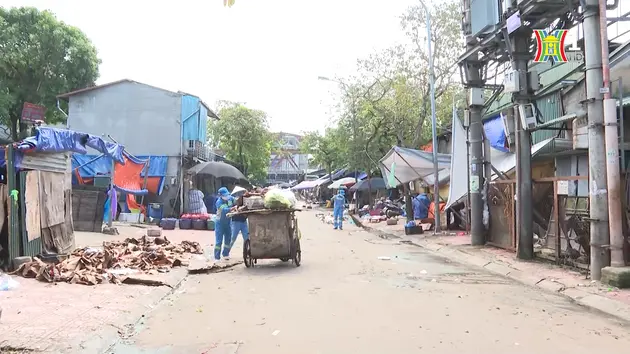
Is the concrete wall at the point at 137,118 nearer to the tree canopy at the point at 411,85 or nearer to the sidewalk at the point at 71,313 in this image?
the tree canopy at the point at 411,85

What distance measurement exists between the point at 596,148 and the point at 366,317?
5651 millimetres

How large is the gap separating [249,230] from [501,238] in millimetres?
7555

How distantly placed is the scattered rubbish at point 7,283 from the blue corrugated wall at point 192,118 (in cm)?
2019

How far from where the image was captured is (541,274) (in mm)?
10484

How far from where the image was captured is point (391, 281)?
9.76 metres

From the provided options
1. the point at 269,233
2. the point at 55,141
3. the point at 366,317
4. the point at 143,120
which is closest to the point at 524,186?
the point at 269,233

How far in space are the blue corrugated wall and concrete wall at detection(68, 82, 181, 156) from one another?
41 cm

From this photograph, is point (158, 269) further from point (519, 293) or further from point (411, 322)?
point (519, 293)

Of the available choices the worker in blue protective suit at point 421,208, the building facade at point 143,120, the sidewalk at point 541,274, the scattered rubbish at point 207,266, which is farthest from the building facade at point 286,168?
the scattered rubbish at point 207,266

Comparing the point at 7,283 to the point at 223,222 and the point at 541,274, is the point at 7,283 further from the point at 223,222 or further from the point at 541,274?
the point at 541,274

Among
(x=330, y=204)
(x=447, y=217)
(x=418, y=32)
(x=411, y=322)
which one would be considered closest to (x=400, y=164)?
(x=447, y=217)

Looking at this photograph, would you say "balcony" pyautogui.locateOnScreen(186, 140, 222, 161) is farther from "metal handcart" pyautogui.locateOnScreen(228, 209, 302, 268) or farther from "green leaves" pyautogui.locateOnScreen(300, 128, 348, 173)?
"metal handcart" pyautogui.locateOnScreen(228, 209, 302, 268)

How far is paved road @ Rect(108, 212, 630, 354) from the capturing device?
18.4 ft

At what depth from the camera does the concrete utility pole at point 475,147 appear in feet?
50.0
